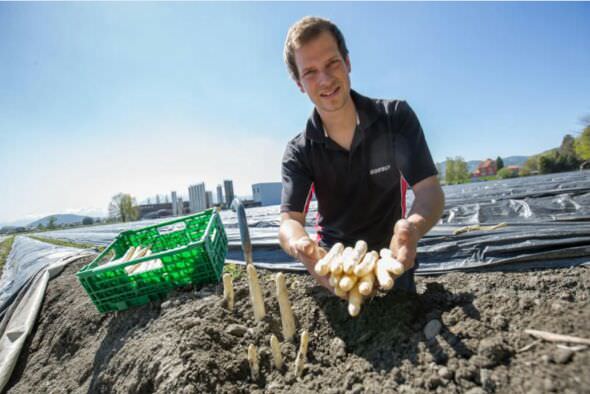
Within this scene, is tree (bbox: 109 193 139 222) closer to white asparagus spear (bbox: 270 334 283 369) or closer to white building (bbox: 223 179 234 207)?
white building (bbox: 223 179 234 207)

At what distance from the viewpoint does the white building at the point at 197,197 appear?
35812 millimetres

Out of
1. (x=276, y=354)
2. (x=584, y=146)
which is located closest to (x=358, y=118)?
(x=276, y=354)

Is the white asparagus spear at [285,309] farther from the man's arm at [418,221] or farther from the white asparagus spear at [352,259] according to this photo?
the man's arm at [418,221]

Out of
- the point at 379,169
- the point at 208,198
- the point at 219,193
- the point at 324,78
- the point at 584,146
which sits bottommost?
the point at 208,198

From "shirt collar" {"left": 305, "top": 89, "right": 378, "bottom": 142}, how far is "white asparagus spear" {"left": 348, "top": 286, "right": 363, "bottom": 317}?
3.98 feet

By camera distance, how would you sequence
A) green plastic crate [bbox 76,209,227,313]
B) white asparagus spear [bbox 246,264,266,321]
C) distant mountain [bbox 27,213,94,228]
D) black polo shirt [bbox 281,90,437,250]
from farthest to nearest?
distant mountain [bbox 27,213,94,228], green plastic crate [bbox 76,209,227,313], black polo shirt [bbox 281,90,437,250], white asparagus spear [bbox 246,264,266,321]

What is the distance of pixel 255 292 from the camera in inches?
62.3

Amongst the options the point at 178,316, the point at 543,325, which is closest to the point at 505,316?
the point at 543,325

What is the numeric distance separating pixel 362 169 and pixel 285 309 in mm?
1156

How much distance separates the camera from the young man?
180 centimetres

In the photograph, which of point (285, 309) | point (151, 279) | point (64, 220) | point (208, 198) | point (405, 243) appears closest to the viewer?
point (405, 243)

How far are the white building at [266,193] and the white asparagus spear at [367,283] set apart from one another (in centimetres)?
3412

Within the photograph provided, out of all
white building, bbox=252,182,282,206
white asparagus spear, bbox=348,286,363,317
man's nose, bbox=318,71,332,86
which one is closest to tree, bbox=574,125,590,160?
white building, bbox=252,182,282,206

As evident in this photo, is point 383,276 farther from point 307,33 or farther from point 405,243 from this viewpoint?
point 307,33
